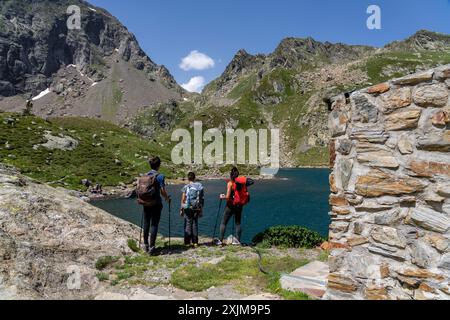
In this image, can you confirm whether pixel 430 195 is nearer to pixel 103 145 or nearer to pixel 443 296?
pixel 443 296

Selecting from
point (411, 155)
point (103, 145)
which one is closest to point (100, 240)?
point (411, 155)

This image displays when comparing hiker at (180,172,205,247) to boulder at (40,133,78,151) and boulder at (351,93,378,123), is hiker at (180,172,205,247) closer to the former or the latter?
boulder at (351,93,378,123)

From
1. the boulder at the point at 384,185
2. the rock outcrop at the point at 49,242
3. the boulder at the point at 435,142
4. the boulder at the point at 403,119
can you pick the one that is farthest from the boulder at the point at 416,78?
the rock outcrop at the point at 49,242

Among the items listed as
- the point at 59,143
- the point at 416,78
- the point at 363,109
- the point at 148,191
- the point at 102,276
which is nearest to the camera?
the point at 416,78

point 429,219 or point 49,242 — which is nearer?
point 429,219

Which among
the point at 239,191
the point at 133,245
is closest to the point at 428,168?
the point at 239,191

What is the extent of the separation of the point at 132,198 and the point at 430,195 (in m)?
62.0

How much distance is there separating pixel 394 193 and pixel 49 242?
10.4 meters

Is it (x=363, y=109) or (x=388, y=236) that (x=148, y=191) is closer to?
(x=363, y=109)

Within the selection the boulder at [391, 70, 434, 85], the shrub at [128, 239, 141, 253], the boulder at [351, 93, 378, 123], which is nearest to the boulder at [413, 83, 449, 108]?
the boulder at [391, 70, 434, 85]

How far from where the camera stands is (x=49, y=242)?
10.9 m

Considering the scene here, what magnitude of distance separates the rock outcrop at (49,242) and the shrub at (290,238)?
6.26 metres

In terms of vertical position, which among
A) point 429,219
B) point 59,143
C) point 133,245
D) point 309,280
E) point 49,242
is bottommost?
point 133,245

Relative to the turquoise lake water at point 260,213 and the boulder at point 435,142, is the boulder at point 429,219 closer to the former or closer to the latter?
the boulder at point 435,142
